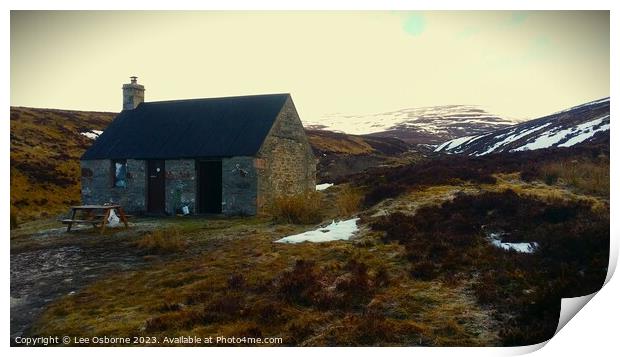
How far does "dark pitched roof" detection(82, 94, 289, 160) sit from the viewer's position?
19.6 metres

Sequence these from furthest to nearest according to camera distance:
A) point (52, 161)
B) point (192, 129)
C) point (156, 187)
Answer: point (52, 161)
point (192, 129)
point (156, 187)

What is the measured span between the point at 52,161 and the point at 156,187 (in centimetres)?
1378

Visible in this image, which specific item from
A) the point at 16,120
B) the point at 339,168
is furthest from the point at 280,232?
the point at 16,120

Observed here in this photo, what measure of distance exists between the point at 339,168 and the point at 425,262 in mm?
Answer: 28644

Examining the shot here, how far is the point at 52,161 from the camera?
3048cm

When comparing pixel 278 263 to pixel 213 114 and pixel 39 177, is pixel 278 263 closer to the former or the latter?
pixel 213 114

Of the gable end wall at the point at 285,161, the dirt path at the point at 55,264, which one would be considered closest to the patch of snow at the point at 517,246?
the dirt path at the point at 55,264

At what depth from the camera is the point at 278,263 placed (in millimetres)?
10406

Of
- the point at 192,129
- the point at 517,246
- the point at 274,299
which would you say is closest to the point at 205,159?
the point at 192,129

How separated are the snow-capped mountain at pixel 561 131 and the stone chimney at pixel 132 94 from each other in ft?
61.9

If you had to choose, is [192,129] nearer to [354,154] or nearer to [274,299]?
[274,299]

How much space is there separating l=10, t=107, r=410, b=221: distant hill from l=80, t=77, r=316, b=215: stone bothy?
372 cm

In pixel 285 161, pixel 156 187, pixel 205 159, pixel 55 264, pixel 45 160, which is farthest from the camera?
pixel 45 160

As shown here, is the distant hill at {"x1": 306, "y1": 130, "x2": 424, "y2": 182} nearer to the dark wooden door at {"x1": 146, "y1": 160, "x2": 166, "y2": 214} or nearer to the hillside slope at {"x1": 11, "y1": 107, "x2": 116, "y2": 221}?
the dark wooden door at {"x1": 146, "y1": 160, "x2": 166, "y2": 214}
